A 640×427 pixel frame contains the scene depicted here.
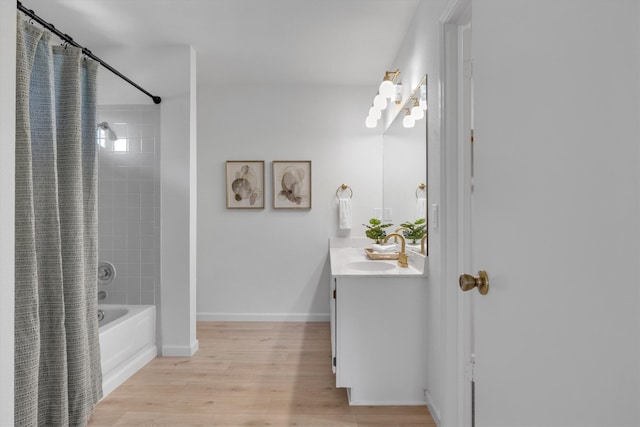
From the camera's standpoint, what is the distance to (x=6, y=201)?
1.19 meters

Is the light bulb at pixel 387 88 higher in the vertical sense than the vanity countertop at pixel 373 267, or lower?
higher

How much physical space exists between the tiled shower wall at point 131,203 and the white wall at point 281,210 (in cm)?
95

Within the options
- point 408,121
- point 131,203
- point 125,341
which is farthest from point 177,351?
point 408,121

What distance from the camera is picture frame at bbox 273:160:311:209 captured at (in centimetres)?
412

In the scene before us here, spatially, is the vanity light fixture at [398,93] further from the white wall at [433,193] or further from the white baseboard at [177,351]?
the white baseboard at [177,351]

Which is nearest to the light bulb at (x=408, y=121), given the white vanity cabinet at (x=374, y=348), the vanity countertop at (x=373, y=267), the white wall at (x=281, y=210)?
the vanity countertop at (x=373, y=267)

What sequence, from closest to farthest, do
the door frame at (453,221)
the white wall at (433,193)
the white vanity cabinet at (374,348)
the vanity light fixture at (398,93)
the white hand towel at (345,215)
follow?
the door frame at (453,221)
the white wall at (433,193)
the white vanity cabinet at (374,348)
the vanity light fixture at (398,93)
the white hand towel at (345,215)

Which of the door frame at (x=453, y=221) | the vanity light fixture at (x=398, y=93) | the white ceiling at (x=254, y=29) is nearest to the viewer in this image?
the door frame at (x=453, y=221)

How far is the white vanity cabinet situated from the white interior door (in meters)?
1.16

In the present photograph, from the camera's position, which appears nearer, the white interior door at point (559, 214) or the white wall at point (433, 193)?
the white interior door at point (559, 214)

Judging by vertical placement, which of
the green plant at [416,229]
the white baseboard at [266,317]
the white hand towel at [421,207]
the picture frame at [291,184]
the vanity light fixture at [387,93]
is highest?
the vanity light fixture at [387,93]

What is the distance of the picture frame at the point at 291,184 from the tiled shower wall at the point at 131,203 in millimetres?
1266

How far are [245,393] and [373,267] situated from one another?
1193 mm

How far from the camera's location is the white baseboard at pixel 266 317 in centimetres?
413
